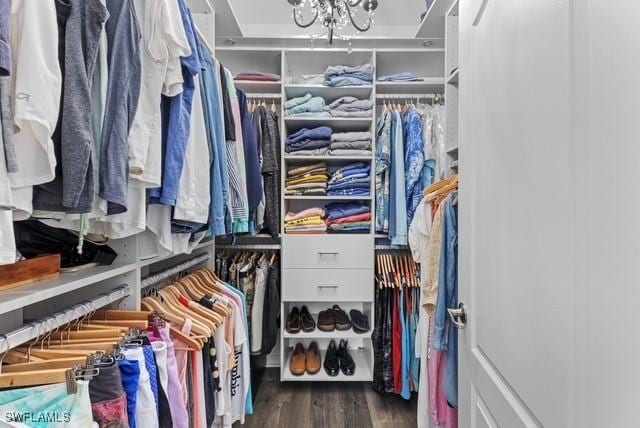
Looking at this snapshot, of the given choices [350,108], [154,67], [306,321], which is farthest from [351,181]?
[154,67]

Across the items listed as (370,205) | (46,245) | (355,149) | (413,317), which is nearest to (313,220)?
(370,205)

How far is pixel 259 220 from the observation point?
6.15 ft

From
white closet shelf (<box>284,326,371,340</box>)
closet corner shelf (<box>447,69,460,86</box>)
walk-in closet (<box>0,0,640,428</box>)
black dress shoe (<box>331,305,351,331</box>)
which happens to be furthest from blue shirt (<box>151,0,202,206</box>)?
black dress shoe (<box>331,305,351,331</box>)

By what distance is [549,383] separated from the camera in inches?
25.1

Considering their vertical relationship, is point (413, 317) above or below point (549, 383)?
below

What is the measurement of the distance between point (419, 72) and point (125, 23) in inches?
83.7

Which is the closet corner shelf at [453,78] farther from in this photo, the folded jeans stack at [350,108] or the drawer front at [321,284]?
the drawer front at [321,284]

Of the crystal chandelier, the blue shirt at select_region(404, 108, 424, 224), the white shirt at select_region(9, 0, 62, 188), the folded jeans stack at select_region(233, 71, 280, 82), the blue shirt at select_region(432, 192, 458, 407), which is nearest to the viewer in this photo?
the white shirt at select_region(9, 0, 62, 188)

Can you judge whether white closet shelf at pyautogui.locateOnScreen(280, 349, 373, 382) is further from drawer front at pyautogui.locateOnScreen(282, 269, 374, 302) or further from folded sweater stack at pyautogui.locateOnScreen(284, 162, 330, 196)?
folded sweater stack at pyautogui.locateOnScreen(284, 162, 330, 196)

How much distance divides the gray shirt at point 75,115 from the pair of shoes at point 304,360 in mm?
1849

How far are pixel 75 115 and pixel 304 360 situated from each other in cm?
204

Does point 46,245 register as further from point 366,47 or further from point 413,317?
point 366,47

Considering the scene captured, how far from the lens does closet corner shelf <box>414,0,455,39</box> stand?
1777 mm

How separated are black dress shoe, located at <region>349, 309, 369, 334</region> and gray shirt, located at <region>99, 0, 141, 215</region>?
1.74 metres
